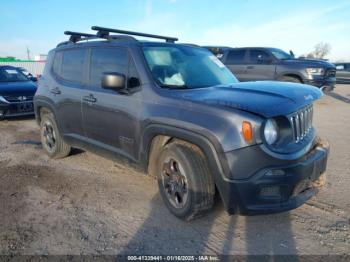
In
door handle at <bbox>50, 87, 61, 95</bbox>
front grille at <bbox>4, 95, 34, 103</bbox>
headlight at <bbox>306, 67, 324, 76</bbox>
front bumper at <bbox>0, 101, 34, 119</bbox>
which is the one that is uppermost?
door handle at <bbox>50, 87, 61, 95</bbox>

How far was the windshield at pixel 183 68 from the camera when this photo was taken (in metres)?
3.84

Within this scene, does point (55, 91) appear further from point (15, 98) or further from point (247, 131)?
point (15, 98)

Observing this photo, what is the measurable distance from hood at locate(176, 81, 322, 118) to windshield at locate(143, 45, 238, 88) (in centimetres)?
39

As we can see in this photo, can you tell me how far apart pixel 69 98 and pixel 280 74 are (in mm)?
8945

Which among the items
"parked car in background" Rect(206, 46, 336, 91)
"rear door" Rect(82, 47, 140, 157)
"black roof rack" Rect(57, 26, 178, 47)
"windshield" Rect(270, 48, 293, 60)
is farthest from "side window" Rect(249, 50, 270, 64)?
"rear door" Rect(82, 47, 140, 157)

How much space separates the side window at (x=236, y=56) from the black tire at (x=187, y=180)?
33.5ft

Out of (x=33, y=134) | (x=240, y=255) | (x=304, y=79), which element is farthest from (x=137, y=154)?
(x=304, y=79)

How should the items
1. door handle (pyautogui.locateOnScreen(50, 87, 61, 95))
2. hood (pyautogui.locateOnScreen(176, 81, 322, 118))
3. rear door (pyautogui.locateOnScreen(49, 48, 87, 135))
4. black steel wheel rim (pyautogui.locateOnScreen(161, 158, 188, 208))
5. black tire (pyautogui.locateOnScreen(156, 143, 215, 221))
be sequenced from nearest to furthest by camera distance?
1. hood (pyautogui.locateOnScreen(176, 81, 322, 118))
2. black tire (pyautogui.locateOnScreen(156, 143, 215, 221))
3. black steel wheel rim (pyautogui.locateOnScreen(161, 158, 188, 208))
4. rear door (pyautogui.locateOnScreen(49, 48, 87, 135))
5. door handle (pyautogui.locateOnScreen(50, 87, 61, 95))

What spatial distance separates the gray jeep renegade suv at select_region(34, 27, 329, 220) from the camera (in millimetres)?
2891

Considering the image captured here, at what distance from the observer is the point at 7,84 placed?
9.61 metres

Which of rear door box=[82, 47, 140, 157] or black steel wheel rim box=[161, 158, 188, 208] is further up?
rear door box=[82, 47, 140, 157]

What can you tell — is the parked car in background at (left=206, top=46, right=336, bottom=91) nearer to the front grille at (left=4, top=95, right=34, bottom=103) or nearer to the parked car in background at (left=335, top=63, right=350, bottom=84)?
the front grille at (left=4, top=95, right=34, bottom=103)

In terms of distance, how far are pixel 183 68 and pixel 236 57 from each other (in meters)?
A: 9.52

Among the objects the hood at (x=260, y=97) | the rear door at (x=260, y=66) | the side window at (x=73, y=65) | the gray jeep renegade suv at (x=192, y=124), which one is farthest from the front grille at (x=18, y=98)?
the rear door at (x=260, y=66)
